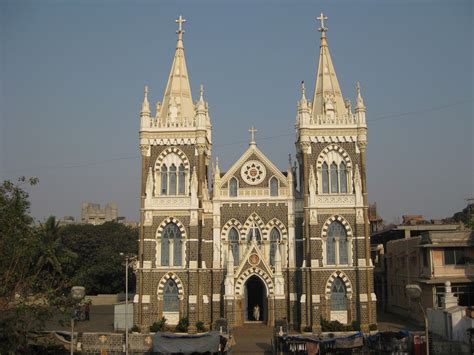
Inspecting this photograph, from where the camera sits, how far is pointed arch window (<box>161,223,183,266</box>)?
132 ft

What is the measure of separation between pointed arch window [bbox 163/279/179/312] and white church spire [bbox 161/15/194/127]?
37.1 ft

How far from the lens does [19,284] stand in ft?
79.5

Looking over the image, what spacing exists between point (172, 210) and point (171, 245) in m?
2.42

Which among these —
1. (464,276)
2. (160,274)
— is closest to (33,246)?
(160,274)

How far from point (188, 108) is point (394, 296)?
2443 cm

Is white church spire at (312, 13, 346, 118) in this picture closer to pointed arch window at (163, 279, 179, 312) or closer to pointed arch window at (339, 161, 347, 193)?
pointed arch window at (339, 161, 347, 193)

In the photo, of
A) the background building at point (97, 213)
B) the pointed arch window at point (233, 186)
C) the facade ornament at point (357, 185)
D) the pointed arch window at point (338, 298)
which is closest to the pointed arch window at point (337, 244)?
the pointed arch window at point (338, 298)

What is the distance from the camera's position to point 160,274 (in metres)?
39.9

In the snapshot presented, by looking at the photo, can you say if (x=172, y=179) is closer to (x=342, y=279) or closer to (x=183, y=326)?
(x=183, y=326)

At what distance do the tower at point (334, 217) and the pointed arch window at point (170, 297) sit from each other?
28.0 ft

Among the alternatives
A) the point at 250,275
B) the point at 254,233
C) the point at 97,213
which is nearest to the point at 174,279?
the point at 250,275

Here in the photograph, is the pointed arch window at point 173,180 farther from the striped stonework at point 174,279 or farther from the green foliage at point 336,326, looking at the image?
the green foliage at point 336,326

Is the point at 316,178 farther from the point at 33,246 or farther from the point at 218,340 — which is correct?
the point at 33,246

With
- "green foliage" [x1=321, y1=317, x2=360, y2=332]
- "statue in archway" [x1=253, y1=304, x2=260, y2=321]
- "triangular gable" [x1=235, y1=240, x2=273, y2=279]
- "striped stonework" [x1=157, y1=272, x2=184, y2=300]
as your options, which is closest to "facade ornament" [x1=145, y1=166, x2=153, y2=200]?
"striped stonework" [x1=157, y1=272, x2=184, y2=300]
